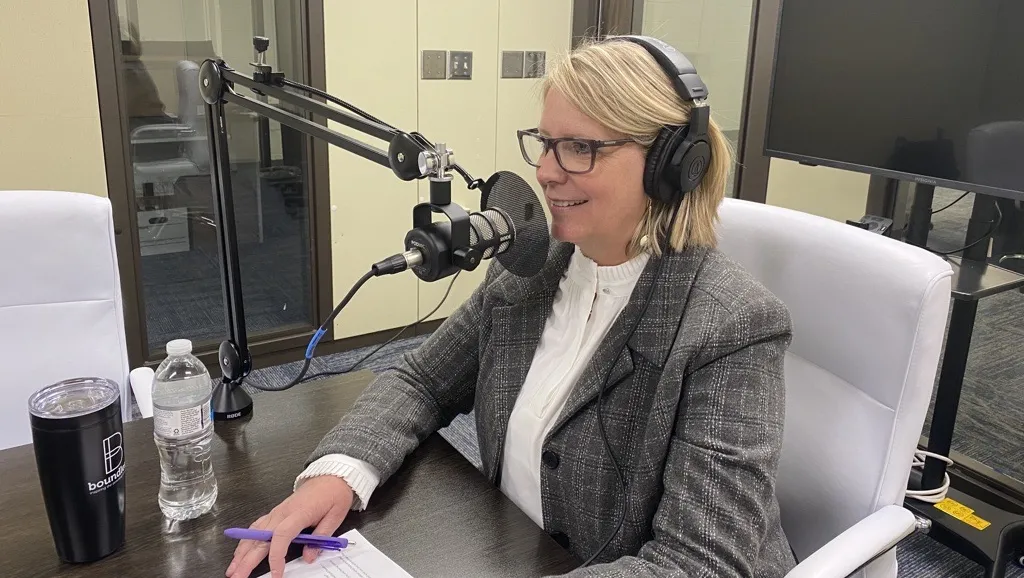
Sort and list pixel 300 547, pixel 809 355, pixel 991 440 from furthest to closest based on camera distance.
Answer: pixel 991 440 < pixel 809 355 < pixel 300 547

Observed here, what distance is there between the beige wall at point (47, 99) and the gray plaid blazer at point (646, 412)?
70.4 inches

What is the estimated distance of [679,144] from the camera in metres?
1.03

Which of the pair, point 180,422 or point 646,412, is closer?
point 180,422

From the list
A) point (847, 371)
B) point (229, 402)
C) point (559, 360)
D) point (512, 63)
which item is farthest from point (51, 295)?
point (512, 63)

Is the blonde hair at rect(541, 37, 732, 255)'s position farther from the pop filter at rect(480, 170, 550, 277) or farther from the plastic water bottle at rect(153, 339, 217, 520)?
the plastic water bottle at rect(153, 339, 217, 520)

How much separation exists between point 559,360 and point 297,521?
1.45 feet

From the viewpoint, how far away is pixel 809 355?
45.9 inches

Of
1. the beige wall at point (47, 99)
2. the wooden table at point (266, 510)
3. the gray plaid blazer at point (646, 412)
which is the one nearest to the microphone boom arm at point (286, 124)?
the wooden table at point (266, 510)

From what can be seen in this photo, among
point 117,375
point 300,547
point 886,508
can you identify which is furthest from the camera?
point 117,375

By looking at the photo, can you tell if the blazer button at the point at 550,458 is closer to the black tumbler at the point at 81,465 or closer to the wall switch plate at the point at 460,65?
the black tumbler at the point at 81,465

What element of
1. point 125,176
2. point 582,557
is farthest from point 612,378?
point 125,176

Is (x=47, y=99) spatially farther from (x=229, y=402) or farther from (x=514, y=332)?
(x=514, y=332)

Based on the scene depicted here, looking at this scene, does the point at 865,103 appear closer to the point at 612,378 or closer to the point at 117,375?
the point at 612,378

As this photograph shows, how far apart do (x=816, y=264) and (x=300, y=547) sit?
2.60 ft
